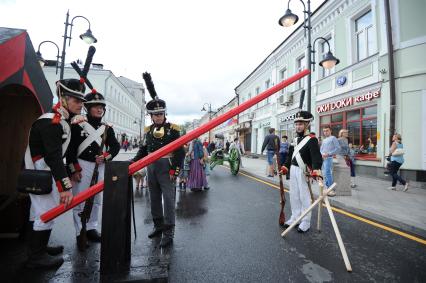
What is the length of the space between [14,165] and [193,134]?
2910mm

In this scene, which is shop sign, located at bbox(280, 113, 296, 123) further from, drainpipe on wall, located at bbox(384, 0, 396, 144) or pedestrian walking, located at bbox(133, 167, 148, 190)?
pedestrian walking, located at bbox(133, 167, 148, 190)

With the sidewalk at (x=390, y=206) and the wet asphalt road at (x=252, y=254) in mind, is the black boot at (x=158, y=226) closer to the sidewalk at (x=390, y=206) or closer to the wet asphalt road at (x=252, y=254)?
the wet asphalt road at (x=252, y=254)

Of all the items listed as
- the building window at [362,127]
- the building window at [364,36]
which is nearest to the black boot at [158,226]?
the building window at [362,127]

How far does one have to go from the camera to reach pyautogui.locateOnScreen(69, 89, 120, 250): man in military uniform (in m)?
2.82

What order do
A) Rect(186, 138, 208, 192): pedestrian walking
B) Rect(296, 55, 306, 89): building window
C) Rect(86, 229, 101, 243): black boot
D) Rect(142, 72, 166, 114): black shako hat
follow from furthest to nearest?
Rect(296, 55, 306, 89): building window
Rect(186, 138, 208, 192): pedestrian walking
Rect(142, 72, 166, 114): black shako hat
Rect(86, 229, 101, 243): black boot

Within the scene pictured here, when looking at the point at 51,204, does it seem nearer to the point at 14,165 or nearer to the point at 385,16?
the point at 14,165

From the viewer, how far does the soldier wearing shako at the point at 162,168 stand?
3.14 meters

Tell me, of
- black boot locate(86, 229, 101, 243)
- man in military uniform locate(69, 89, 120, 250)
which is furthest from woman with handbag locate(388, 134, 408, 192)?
black boot locate(86, 229, 101, 243)

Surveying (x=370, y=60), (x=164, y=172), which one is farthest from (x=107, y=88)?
(x=164, y=172)

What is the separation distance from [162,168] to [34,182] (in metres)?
1.39

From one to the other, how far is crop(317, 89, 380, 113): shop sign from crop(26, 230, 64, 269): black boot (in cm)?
1072

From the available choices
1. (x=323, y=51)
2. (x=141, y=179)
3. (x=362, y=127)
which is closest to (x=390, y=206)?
(x=362, y=127)

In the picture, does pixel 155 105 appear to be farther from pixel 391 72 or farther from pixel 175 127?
pixel 391 72

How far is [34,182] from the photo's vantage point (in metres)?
2.16
